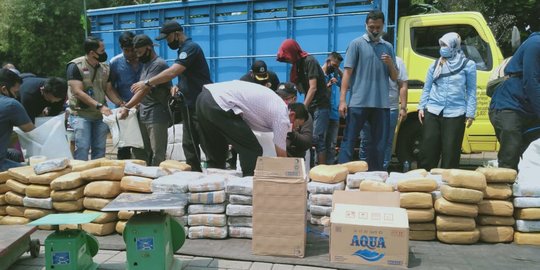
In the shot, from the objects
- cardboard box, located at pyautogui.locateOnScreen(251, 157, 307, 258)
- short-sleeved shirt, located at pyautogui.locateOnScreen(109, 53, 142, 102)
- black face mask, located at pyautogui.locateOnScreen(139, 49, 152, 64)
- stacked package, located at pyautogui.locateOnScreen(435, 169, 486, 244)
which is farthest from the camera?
short-sleeved shirt, located at pyautogui.locateOnScreen(109, 53, 142, 102)

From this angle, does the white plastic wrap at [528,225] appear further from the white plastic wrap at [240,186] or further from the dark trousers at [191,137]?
the dark trousers at [191,137]

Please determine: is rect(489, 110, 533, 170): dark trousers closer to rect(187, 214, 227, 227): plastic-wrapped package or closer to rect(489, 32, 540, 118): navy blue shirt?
rect(489, 32, 540, 118): navy blue shirt

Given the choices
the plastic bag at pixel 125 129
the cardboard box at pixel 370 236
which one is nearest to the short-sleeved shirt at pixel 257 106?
the cardboard box at pixel 370 236

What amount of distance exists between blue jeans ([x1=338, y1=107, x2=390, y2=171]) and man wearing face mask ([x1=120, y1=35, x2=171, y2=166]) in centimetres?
207

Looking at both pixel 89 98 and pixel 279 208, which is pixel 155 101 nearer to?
pixel 89 98

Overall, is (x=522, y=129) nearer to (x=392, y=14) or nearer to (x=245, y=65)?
(x=392, y=14)

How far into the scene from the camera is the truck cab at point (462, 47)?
6.24m

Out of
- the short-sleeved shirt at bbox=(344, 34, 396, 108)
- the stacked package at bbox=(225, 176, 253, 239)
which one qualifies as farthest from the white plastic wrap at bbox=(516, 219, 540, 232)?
the stacked package at bbox=(225, 176, 253, 239)

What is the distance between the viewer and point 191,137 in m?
4.96

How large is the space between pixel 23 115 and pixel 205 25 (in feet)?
11.5

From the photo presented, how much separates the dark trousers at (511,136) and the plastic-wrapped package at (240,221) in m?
2.52

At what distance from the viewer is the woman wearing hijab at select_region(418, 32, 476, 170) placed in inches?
184

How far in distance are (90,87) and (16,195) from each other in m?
1.72

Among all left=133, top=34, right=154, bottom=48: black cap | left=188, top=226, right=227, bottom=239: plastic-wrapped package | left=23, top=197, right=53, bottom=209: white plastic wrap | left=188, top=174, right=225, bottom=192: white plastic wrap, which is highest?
left=133, top=34, right=154, bottom=48: black cap
